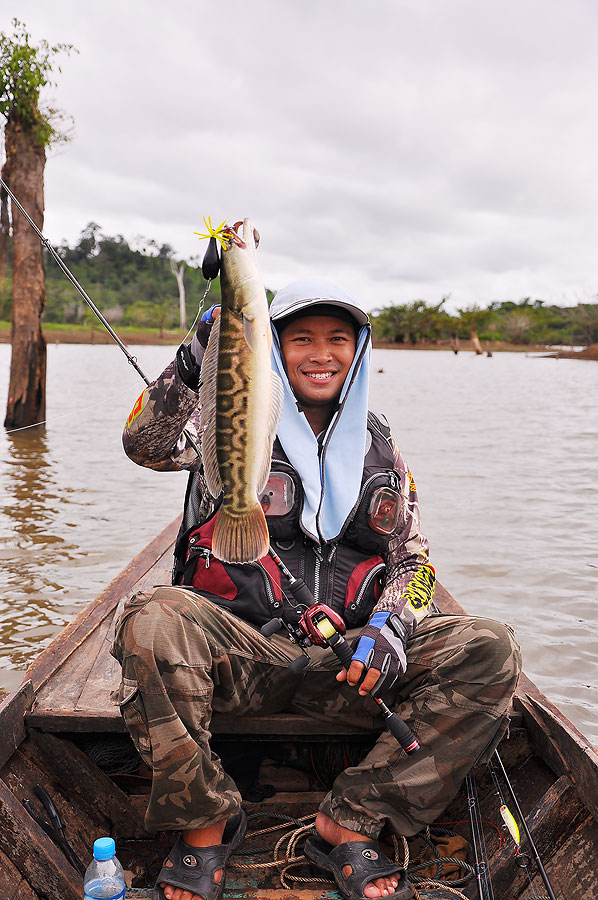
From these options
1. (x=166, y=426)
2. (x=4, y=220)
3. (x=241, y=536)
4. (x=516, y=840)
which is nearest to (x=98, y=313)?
(x=166, y=426)

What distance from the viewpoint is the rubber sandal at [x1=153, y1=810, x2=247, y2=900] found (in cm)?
259

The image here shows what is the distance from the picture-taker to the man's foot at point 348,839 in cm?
267

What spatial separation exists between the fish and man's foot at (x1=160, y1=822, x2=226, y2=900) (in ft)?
3.25

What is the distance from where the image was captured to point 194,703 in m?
2.61

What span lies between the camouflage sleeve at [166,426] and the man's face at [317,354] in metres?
0.50

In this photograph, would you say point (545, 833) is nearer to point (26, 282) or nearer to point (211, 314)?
point (211, 314)

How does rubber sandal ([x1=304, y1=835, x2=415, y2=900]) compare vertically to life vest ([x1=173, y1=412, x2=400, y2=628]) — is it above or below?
below

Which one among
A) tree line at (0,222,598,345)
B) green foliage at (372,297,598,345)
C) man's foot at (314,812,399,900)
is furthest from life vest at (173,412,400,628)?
green foliage at (372,297,598,345)

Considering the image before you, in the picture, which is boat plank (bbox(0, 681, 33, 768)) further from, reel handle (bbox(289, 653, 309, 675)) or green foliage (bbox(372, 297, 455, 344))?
green foliage (bbox(372, 297, 455, 344))

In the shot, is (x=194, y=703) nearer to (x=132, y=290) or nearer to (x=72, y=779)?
(x=72, y=779)

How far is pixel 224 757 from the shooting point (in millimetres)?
3500

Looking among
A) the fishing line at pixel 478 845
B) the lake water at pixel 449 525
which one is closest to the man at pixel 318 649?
the fishing line at pixel 478 845

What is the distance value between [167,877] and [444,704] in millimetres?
1171

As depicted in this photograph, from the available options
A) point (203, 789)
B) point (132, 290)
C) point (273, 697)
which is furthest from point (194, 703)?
point (132, 290)
